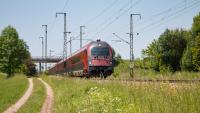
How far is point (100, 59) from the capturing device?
136ft

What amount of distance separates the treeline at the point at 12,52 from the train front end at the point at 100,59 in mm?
72249

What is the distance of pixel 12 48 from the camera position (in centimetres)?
11438

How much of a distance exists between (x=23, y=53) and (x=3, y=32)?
7.80 meters

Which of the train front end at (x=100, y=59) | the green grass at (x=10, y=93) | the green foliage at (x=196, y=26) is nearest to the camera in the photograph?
the green grass at (x=10, y=93)

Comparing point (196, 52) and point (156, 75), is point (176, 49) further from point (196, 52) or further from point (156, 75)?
point (156, 75)

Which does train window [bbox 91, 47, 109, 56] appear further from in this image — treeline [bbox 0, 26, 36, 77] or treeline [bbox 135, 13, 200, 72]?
treeline [bbox 0, 26, 36, 77]

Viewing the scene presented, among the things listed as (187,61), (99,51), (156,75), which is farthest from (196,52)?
(156,75)

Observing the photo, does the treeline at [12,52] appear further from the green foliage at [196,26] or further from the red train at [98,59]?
the red train at [98,59]

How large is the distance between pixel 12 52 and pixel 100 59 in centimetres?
7525

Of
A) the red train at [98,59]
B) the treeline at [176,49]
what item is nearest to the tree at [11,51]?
the treeline at [176,49]

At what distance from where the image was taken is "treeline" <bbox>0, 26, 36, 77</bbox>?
4407 inches

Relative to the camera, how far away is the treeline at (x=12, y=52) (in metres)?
112

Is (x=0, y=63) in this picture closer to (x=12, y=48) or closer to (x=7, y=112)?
(x=12, y=48)

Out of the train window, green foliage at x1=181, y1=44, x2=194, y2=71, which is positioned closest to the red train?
the train window
